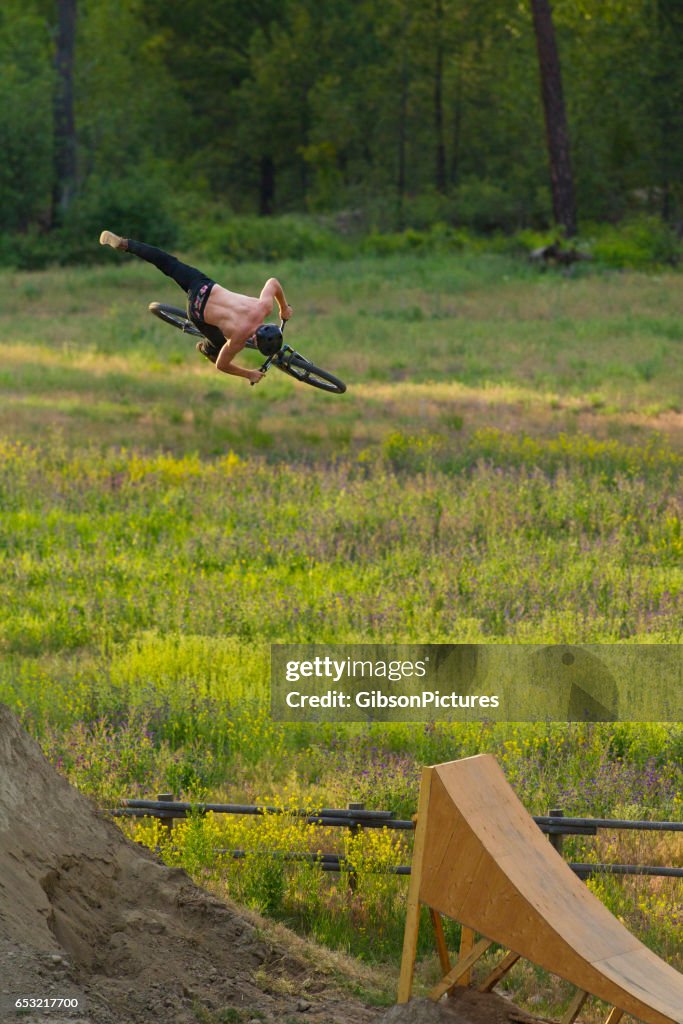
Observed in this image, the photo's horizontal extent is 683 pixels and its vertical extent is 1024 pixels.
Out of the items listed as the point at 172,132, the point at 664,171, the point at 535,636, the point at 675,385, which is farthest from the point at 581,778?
the point at 172,132

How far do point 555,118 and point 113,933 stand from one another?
127 ft

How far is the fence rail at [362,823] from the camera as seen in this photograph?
10.1m

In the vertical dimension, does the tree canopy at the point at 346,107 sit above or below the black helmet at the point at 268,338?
above

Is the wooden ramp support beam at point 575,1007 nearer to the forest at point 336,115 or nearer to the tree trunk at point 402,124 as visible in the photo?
the forest at point 336,115

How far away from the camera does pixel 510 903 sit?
764cm

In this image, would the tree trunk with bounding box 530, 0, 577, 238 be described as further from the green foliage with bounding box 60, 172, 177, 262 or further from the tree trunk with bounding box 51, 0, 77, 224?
the tree trunk with bounding box 51, 0, 77, 224

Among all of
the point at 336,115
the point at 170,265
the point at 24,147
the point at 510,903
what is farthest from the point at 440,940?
the point at 336,115

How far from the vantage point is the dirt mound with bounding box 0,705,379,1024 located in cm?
781

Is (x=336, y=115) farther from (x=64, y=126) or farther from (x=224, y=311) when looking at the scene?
(x=224, y=311)

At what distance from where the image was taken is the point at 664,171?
49031 mm

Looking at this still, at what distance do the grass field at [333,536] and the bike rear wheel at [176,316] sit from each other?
14.0ft

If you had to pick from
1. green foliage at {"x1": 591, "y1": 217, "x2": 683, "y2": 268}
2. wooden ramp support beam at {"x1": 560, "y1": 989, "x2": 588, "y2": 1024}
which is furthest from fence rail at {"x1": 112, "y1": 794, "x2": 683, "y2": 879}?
green foliage at {"x1": 591, "y1": 217, "x2": 683, "y2": 268}

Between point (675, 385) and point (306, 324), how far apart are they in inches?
381

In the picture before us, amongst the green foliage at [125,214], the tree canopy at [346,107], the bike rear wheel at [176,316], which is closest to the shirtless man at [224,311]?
the bike rear wheel at [176,316]
